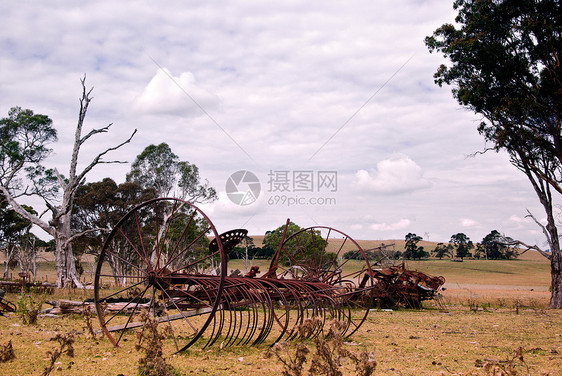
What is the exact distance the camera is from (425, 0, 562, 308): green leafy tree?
18.3 m

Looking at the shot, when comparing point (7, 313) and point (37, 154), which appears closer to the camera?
point (7, 313)

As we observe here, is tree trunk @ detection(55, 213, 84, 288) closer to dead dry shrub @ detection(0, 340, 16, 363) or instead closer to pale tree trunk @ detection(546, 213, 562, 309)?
dead dry shrub @ detection(0, 340, 16, 363)

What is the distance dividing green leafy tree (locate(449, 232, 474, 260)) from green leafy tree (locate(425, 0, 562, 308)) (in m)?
71.2

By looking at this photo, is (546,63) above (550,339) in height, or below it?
above

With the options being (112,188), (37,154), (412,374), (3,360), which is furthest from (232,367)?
(112,188)

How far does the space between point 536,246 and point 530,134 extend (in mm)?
5426

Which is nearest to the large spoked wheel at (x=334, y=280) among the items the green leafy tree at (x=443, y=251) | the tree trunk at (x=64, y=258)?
the tree trunk at (x=64, y=258)

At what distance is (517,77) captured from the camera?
1975cm

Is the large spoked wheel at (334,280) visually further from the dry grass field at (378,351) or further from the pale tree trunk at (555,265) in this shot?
the pale tree trunk at (555,265)

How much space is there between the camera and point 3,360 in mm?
6348

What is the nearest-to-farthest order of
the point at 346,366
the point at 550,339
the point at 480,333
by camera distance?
the point at 346,366
the point at 550,339
the point at 480,333

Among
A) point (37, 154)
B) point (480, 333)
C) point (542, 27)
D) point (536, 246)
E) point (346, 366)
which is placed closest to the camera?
point (346, 366)

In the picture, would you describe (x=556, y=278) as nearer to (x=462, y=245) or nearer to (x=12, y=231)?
(x=12, y=231)

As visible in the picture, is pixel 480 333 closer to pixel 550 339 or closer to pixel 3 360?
pixel 550 339
